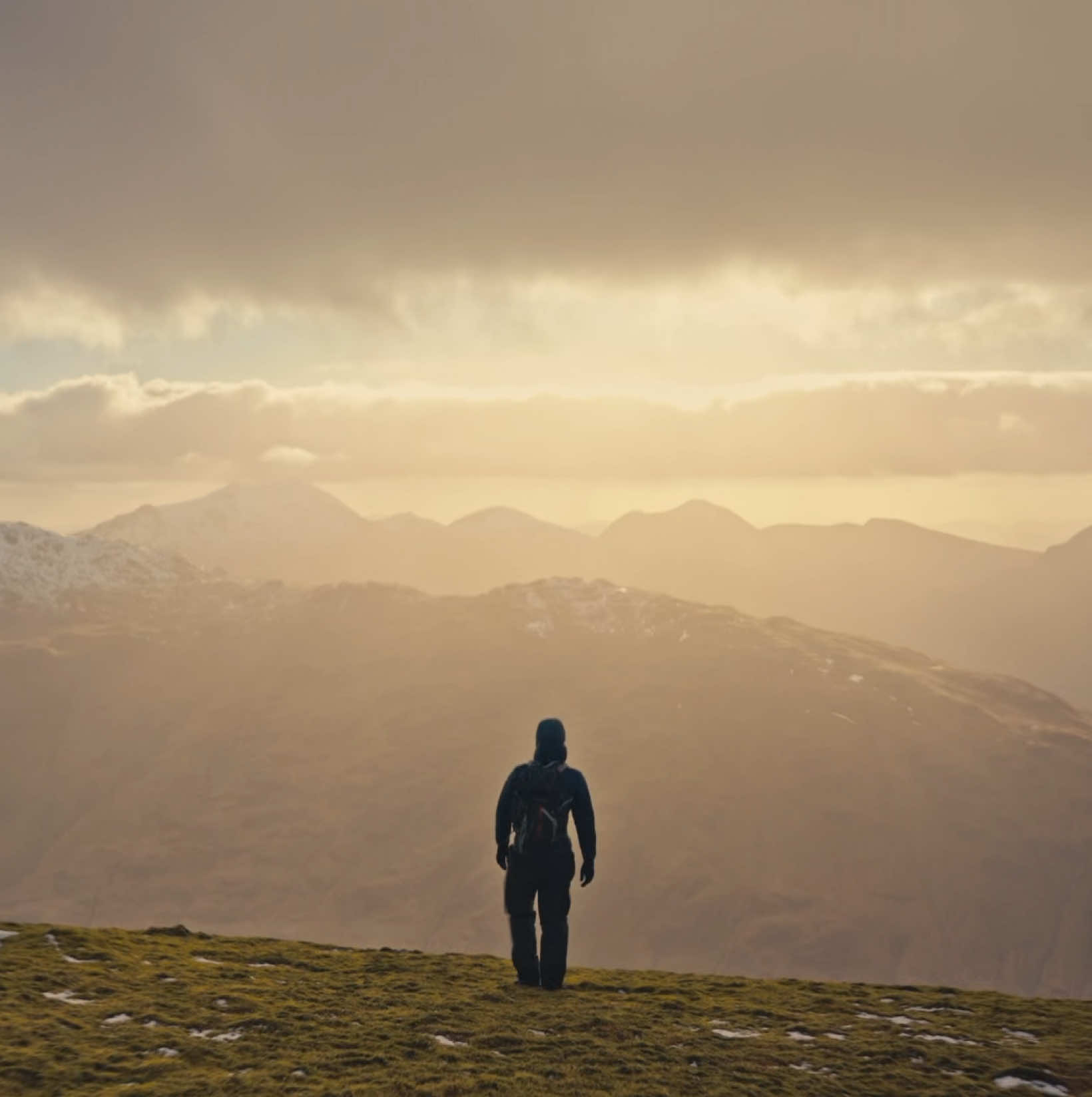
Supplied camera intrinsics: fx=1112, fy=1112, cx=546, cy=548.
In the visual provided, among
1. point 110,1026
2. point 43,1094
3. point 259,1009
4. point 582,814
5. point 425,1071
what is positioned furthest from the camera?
point 582,814

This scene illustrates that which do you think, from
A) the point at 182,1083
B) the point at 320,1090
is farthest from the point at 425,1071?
the point at 182,1083

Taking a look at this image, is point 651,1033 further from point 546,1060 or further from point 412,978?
point 412,978

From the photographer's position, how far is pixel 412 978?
62.1 feet

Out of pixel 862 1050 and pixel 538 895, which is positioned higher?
pixel 538 895

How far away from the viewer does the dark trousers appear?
737 inches

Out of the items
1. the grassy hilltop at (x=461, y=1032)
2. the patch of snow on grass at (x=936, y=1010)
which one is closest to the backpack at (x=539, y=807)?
the grassy hilltop at (x=461, y=1032)

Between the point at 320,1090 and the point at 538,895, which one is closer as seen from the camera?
the point at 320,1090

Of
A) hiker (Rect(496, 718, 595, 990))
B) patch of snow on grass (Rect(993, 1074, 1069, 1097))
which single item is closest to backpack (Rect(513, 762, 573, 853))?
hiker (Rect(496, 718, 595, 990))

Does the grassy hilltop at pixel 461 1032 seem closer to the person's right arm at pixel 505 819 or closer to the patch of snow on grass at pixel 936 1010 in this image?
the patch of snow on grass at pixel 936 1010

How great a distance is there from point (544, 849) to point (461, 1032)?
4.52m

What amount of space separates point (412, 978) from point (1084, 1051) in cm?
1032

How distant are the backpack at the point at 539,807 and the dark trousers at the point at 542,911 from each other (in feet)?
0.62

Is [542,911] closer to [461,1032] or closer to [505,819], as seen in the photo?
[505,819]

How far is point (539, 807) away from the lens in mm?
19188
